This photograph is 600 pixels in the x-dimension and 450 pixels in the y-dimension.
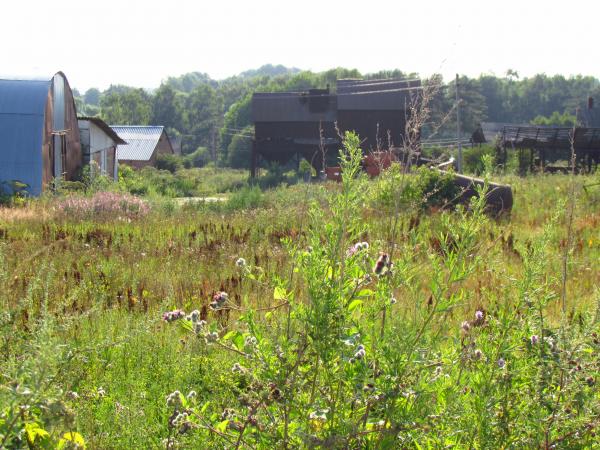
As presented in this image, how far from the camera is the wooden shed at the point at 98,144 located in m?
29.7

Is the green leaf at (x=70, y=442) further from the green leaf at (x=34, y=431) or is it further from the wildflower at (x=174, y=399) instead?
the wildflower at (x=174, y=399)

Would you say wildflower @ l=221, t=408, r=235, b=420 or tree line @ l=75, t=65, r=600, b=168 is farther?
tree line @ l=75, t=65, r=600, b=168

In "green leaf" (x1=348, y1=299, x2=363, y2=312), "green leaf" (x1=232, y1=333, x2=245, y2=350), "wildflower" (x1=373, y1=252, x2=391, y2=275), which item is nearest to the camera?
"wildflower" (x1=373, y1=252, x2=391, y2=275)

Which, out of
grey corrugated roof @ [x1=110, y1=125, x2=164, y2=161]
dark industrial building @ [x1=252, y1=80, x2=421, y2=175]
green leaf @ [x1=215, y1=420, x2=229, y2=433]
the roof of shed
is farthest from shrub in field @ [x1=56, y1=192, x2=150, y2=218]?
grey corrugated roof @ [x1=110, y1=125, x2=164, y2=161]

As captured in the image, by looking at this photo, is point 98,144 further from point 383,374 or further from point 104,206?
point 383,374

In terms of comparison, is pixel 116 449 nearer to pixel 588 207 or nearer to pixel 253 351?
pixel 253 351

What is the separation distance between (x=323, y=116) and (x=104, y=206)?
105ft

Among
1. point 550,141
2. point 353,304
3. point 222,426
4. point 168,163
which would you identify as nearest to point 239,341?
point 222,426

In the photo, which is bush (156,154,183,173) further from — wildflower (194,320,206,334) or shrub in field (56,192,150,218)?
wildflower (194,320,206,334)

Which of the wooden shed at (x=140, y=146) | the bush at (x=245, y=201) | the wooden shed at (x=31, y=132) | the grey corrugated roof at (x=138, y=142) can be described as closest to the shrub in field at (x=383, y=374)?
the bush at (x=245, y=201)

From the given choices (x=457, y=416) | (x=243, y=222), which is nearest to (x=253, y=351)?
(x=457, y=416)

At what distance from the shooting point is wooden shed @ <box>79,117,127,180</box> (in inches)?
1169

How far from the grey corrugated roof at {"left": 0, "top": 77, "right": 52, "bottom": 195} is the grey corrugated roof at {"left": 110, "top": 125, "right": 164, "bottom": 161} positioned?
1057 inches

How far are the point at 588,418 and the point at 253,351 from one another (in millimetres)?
1384
